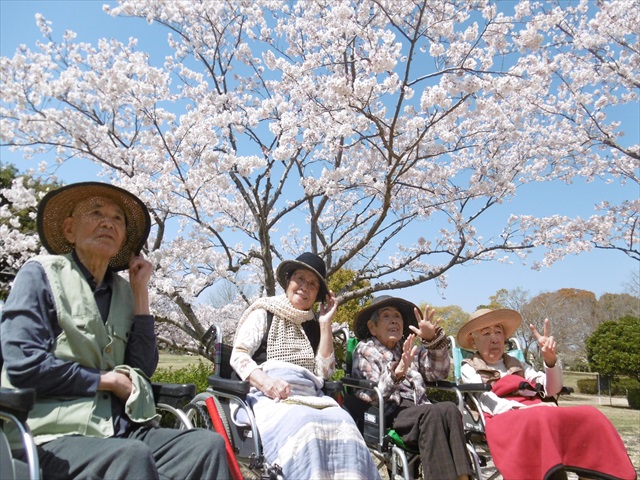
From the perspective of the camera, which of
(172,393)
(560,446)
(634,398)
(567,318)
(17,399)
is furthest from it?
(567,318)

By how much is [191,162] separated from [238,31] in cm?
224

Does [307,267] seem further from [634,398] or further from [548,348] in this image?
[634,398]

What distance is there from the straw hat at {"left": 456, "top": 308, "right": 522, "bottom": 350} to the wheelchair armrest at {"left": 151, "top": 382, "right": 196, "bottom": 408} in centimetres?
199

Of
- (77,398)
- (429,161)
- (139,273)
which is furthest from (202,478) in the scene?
(429,161)

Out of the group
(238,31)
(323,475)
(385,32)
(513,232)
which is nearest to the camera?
(323,475)

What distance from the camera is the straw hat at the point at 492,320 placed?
3.26 m

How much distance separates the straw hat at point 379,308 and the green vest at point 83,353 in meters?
1.64

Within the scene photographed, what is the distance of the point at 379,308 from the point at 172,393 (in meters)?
1.61

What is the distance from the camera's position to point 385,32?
5652 mm

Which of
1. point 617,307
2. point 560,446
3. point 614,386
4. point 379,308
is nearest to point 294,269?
point 379,308

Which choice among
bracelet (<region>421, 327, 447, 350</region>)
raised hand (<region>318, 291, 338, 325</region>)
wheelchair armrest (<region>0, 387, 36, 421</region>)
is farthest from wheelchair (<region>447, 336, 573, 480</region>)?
wheelchair armrest (<region>0, 387, 36, 421</region>)

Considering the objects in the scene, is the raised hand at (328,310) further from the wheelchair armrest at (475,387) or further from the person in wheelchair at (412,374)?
the wheelchair armrest at (475,387)

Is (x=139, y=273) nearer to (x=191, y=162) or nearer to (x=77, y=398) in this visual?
(x=77, y=398)

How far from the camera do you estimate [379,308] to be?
10.7 feet
